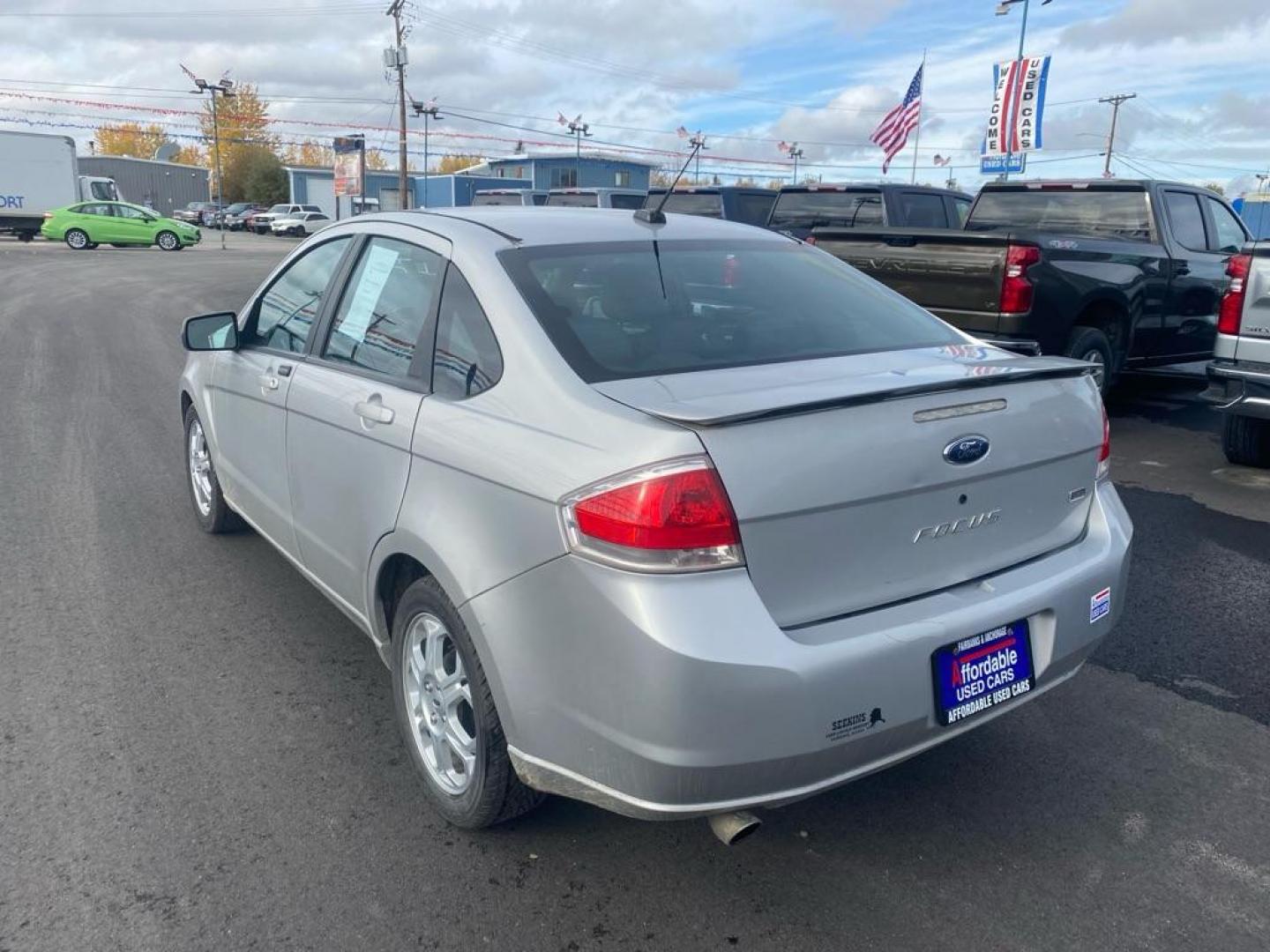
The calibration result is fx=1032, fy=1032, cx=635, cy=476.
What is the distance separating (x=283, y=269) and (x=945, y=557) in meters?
3.07

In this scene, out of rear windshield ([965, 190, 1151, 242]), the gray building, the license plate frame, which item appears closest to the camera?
the license plate frame

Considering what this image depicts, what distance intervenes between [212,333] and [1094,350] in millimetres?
6566

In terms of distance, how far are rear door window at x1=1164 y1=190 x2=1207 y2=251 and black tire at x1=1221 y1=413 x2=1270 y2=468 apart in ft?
8.28

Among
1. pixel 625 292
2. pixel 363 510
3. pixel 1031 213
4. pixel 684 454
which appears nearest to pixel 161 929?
pixel 363 510

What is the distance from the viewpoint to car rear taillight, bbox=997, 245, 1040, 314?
7.37 m

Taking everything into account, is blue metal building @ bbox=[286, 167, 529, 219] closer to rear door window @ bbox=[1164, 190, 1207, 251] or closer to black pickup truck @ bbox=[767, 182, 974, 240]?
black pickup truck @ bbox=[767, 182, 974, 240]

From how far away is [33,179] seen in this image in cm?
3691

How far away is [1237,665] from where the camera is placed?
4.01m

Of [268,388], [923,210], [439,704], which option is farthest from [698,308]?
[923,210]

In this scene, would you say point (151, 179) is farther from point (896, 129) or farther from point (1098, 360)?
point (1098, 360)

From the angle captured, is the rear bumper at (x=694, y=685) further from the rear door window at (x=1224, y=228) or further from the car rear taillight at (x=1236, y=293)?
the rear door window at (x=1224, y=228)

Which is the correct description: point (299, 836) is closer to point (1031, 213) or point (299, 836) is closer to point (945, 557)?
point (945, 557)

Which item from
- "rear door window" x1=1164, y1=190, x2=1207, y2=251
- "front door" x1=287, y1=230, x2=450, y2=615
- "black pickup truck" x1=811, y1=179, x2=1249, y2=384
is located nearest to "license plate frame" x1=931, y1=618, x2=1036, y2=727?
"front door" x1=287, y1=230, x2=450, y2=615

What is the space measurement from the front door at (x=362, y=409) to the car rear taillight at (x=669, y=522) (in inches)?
34.7
